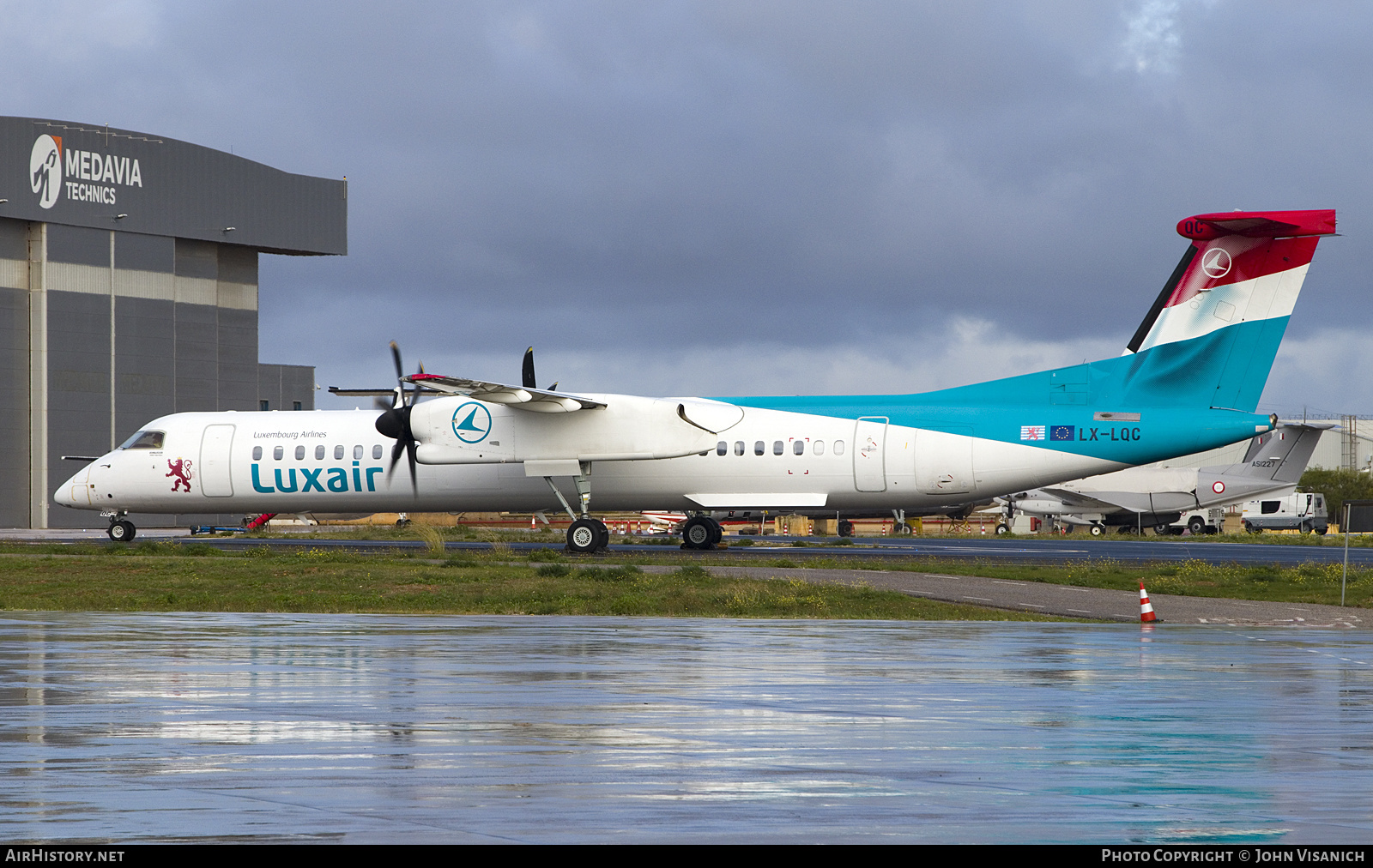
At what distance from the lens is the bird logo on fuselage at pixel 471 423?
34.0 meters

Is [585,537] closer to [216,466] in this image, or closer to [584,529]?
[584,529]

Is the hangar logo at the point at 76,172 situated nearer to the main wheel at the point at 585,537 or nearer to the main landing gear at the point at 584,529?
the main landing gear at the point at 584,529

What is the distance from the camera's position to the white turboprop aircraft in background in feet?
213

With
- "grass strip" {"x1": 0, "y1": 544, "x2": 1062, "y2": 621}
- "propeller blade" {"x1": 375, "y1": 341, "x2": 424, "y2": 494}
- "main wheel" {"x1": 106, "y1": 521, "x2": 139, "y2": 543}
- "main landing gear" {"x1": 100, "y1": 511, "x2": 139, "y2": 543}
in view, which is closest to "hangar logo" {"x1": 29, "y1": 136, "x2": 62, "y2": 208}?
"main landing gear" {"x1": 100, "y1": 511, "x2": 139, "y2": 543}

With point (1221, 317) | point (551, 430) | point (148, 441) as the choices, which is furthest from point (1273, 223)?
point (148, 441)

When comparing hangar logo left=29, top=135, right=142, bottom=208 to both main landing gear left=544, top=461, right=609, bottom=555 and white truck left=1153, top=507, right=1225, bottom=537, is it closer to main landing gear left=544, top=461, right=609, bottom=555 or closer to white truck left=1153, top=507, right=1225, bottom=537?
main landing gear left=544, top=461, right=609, bottom=555

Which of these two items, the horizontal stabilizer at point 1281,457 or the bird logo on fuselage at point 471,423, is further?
the horizontal stabilizer at point 1281,457

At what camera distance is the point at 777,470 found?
33.9 metres

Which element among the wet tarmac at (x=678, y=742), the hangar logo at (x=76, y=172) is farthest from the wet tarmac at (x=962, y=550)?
the hangar logo at (x=76, y=172)

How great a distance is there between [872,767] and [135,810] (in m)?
3.54

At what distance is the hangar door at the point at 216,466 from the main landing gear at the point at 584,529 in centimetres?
909

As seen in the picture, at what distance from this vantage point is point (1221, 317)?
104 ft

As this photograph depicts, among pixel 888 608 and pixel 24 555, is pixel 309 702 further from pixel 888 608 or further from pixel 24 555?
pixel 24 555
